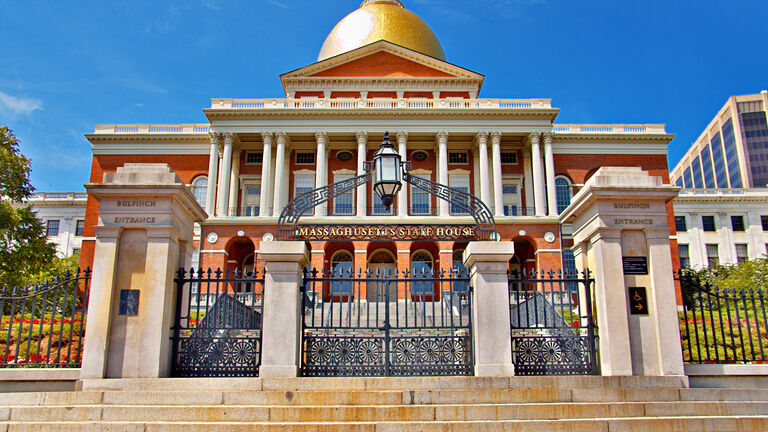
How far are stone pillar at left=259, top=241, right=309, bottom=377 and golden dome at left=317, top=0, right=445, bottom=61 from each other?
43.0m

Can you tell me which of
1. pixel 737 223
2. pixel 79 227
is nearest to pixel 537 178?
pixel 737 223

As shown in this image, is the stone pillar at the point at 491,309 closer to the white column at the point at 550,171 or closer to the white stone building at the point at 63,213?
the white column at the point at 550,171

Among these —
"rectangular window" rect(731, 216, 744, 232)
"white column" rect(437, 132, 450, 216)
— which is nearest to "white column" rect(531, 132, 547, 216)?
"white column" rect(437, 132, 450, 216)

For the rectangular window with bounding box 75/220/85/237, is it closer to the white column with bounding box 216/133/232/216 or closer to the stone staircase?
the white column with bounding box 216/133/232/216

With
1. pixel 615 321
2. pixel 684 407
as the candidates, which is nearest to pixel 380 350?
pixel 615 321

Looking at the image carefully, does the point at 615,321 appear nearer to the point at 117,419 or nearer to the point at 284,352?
the point at 284,352

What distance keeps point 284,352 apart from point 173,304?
6.53 feet

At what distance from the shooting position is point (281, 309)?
29.0ft

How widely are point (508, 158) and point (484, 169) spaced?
15.5 feet

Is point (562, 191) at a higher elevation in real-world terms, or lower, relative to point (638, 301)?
higher

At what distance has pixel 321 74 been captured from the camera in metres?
47.5

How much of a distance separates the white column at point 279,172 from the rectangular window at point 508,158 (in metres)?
16.5

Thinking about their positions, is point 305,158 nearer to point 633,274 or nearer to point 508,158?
point 508,158

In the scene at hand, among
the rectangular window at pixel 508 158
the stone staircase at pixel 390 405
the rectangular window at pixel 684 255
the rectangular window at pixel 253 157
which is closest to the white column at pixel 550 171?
the rectangular window at pixel 508 158
